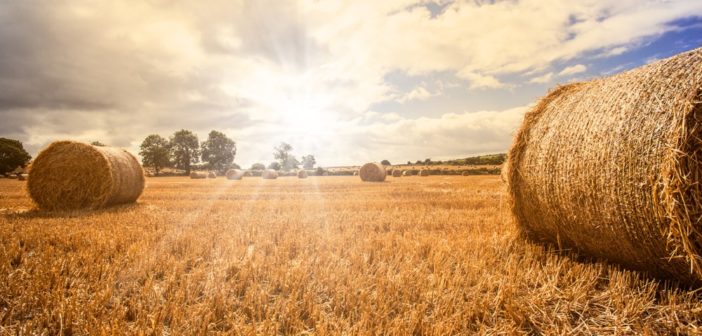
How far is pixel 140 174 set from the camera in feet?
36.0

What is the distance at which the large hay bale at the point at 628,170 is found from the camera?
9.47 feet

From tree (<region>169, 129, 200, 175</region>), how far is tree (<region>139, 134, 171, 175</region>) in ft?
7.62

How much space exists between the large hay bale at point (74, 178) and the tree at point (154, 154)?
5971cm

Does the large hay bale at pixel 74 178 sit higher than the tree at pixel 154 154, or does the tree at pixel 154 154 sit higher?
the tree at pixel 154 154

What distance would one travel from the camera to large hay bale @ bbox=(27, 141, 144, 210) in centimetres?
916

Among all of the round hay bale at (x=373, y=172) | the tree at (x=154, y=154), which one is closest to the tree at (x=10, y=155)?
the tree at (x=154, y=154)

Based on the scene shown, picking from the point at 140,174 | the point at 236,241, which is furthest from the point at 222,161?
the point at 236,241

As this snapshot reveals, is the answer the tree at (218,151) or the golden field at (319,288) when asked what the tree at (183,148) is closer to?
the tree at (218,151)

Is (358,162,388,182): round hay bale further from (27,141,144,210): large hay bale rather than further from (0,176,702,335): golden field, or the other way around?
(0,176,702,335): golden field

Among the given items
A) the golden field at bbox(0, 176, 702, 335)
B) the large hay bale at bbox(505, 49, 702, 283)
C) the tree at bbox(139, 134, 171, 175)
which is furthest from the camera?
the tree at bbox(139, 134, 171, 175)

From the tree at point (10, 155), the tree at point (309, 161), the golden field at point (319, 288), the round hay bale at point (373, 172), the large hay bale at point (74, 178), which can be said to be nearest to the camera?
the golden field at point (319, 288)

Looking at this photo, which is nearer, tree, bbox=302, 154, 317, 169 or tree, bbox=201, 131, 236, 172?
tree, bbox=201, 131, 236, 172

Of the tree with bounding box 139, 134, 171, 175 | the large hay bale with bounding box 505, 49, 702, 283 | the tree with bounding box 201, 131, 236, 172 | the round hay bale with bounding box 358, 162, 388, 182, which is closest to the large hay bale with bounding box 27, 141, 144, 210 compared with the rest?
the large hay bale with bounding box 505, 49, 702, 283

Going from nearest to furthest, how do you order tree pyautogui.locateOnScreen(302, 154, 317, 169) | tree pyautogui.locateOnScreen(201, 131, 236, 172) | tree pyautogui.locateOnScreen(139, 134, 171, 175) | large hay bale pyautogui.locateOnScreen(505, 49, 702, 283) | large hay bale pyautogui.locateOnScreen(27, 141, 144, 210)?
large hay bale pyautogui.locateOnScreen(505, 49, 702, 283) < large hay bale pyautogui.locateOnScreen(27, 141, 144, 210) < tree pyautogui.locateOnScreen(139, 134, 171, 175) < tree pyautogui.locateOnScreen(201, 131, 236, 172) < tree pyautogui.locateOnScreen(302, 154, 317, 169)
